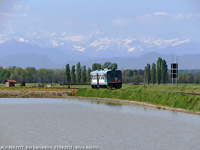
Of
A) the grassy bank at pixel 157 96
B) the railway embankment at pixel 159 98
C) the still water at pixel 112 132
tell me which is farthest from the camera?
the grassy bank at pixel 157 96

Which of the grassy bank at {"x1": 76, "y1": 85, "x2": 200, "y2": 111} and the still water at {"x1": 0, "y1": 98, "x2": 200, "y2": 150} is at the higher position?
the grassy bank at {"x1": 76, "y1": 85, "x2": 200, "y2": 111}

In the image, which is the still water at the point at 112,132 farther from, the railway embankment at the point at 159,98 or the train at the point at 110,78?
the train at the point at 110,78

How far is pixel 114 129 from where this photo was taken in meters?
26.3


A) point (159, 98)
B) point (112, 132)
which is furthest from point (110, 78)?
point (112, 132)

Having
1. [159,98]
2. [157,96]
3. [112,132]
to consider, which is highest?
[157,96]

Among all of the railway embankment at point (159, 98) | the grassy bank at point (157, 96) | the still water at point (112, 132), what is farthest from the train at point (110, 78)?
the still water at point (112, 132)

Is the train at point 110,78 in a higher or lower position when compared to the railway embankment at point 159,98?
higher

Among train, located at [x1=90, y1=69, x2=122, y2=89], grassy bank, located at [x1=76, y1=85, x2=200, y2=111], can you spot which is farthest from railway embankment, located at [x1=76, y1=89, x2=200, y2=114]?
train, located at [x1=90, y1=69, x2=122, y2=89]

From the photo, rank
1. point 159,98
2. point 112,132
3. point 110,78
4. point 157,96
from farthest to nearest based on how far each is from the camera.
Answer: point 110,78 → point 157,96 → point 159,98 → point 112,132

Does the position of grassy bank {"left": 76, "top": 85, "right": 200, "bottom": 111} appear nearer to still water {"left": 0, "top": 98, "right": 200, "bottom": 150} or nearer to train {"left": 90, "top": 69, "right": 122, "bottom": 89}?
train {"left": 90, "top": 69, "right": 122, "bottom": 89}

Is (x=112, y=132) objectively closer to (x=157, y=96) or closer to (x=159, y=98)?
(x=159, y=98)

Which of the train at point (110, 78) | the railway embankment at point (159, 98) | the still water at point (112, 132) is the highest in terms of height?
the train at point (110, 78)

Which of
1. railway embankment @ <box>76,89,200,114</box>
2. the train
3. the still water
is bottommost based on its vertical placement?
the still water

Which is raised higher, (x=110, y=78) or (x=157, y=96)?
(x=110, y=78)
